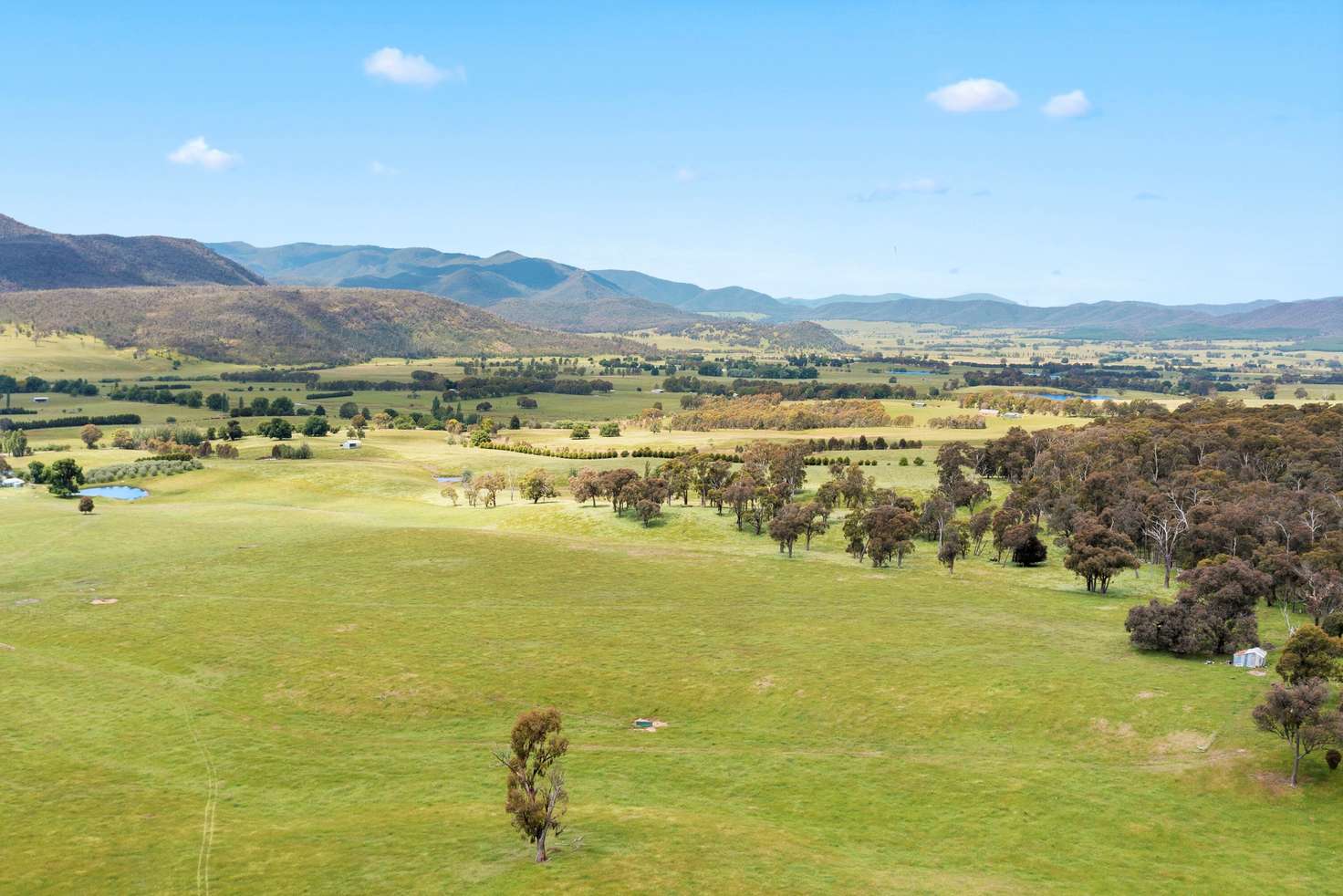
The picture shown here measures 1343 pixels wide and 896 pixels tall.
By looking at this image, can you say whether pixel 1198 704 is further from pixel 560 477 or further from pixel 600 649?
pixel 560 477

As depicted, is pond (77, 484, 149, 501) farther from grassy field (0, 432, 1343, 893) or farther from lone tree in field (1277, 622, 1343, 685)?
lone tree in field (1277, 622, 1343, 685)

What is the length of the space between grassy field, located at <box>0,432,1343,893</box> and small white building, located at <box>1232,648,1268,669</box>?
326 cm

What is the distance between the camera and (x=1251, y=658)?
79.7 m

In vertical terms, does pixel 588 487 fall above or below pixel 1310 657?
below

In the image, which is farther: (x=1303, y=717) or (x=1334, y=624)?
(x=1334, y=624)

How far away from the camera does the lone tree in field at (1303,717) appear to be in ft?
190

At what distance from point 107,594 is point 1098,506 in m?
132

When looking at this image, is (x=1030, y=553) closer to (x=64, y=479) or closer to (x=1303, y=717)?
(x=1303, y=717)

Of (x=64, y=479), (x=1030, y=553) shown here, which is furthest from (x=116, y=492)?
(x=1030, y=553)

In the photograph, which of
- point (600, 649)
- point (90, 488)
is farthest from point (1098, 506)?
point (90, 488)

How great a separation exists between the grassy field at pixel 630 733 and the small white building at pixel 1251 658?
3.26 meters

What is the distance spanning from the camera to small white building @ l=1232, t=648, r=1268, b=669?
260 feet

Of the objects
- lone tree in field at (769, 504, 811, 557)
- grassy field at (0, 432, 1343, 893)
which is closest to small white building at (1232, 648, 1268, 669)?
grassy field at (0, 432, 1343, 893)

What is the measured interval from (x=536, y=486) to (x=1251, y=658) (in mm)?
120148
